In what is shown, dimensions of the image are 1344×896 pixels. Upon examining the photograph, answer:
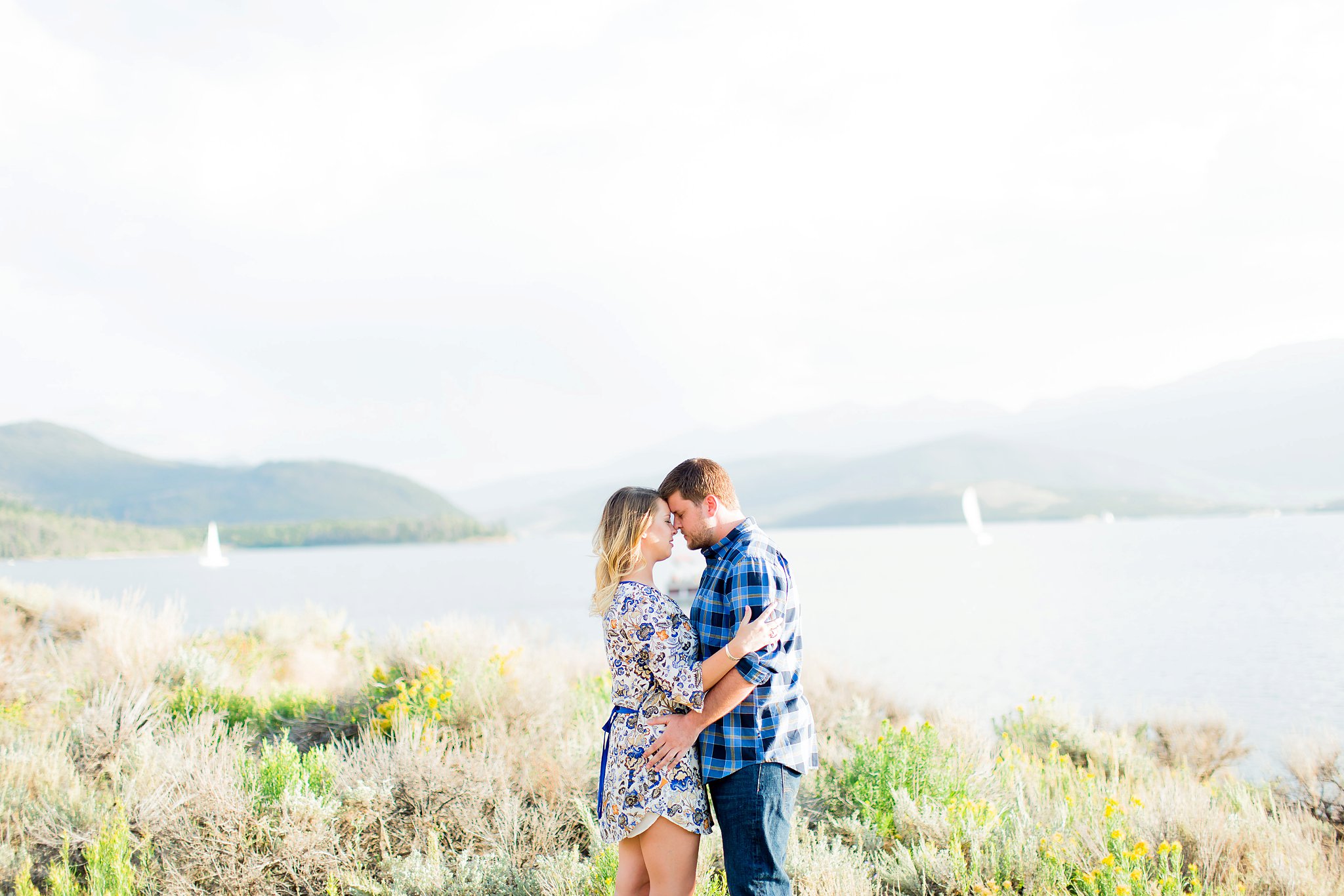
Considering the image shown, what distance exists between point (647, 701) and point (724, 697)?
1.11 ft

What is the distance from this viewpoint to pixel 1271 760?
33.2 feet

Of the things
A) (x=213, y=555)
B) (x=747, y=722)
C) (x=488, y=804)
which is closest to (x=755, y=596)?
(x=747, y=722)

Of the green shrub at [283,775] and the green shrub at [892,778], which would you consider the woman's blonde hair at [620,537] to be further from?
the green shrub at [892,778]

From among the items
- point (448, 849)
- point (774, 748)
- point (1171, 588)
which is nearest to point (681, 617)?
point (774, 748)

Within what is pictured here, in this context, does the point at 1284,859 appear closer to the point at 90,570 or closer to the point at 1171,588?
the point at 1171,588

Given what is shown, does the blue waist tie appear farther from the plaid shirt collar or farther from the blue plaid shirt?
the plaid shirt collar

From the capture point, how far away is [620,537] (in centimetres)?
320

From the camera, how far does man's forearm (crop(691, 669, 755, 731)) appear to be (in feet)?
9.78

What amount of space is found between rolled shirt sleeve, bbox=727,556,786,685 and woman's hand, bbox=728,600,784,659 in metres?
0.03

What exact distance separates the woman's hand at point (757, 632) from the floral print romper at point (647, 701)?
21 centimetres

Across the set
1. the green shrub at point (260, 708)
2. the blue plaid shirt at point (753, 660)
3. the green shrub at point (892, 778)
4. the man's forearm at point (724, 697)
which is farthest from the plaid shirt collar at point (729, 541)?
the green shrub at point (260, 708)

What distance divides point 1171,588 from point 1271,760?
2734cm

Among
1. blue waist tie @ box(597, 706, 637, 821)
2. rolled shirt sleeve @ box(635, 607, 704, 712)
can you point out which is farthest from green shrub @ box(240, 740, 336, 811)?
rolled shirt sleeve @ box(635, 607, 704, 712)

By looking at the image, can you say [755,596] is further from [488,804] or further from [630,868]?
[488,804]
